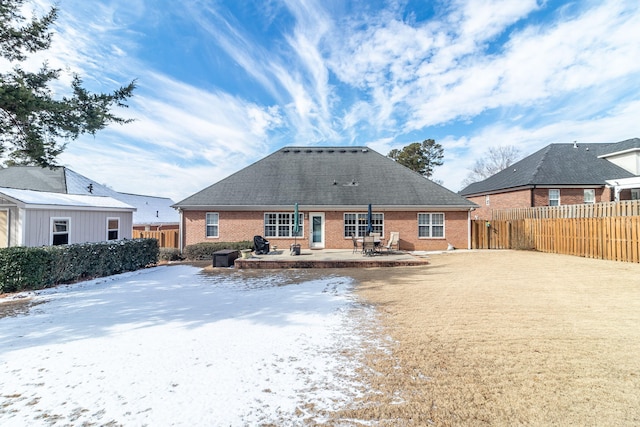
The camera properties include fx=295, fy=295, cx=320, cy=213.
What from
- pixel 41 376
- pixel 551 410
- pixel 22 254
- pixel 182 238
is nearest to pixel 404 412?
pixel 551 410

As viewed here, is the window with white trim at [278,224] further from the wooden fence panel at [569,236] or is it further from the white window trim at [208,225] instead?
the wooden fence panel at [569,236]

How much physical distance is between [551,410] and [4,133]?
16.6 m

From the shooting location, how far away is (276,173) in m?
20.9

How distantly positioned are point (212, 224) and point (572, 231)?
773 inches

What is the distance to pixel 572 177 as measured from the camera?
77.0 ft

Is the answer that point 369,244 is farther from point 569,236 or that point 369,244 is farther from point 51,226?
point 51,226

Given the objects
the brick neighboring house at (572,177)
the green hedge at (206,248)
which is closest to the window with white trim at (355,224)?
the green hedge at (206,248)

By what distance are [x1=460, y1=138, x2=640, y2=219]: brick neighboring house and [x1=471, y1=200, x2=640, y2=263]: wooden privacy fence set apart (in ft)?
16.7

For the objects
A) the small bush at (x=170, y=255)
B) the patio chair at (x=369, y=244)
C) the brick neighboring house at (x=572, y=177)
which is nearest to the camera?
the patio chair at (x=369, y=244)

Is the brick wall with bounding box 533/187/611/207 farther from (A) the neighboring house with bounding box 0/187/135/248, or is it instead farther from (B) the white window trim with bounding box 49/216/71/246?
(B) the white window trim with bounding box 49/216/71/246

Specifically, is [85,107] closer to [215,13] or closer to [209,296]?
[215,13]

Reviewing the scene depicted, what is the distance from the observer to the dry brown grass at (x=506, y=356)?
122 inches

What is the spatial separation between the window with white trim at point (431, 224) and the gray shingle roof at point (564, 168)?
33.7 feet

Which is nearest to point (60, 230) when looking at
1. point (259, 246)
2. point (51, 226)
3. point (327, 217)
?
point (51, 226)
